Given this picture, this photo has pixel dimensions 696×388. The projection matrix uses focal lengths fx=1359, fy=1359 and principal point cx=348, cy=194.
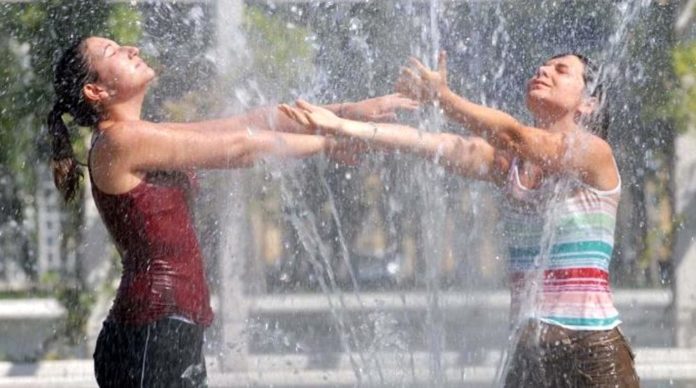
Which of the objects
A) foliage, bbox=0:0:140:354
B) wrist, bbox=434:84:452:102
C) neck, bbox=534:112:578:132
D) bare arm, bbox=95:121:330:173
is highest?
wrist, bbox=434:84:452:102

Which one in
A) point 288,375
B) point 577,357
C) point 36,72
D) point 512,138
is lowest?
point 288,375

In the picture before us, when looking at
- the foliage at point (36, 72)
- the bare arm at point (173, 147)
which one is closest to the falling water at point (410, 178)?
the bare arm at point (173, 147)

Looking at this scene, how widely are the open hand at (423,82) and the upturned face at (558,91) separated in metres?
0.21

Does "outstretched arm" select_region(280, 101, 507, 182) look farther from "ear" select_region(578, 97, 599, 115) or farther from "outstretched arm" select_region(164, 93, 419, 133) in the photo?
"ear" select_region(578, 97, 599, 115)

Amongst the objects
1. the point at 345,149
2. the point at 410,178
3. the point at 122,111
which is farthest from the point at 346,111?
the point at 410,178

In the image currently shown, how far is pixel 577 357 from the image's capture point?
9.37 ft

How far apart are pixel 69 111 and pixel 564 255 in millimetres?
1104

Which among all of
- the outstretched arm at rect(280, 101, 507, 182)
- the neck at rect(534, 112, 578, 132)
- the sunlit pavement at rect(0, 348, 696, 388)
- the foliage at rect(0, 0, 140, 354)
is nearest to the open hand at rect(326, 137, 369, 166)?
the outstretched arm at rect(280, 101, 507, 182)

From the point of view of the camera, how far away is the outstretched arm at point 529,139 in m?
2.86

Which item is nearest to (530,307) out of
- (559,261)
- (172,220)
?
(559,261)

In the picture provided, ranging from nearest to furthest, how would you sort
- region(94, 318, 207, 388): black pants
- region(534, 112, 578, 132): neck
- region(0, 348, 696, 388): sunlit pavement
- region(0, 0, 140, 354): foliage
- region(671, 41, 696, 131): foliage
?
region(94, 318, 207, 388): black pants
region(534, 112, 578, 132): neck
region(0, 348, 696, 388): sunlit pavement
region(0, 0, 140, 354): foliage
region(671, 41, 696, 131): foliage

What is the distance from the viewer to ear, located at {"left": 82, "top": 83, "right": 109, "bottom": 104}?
9.34ft

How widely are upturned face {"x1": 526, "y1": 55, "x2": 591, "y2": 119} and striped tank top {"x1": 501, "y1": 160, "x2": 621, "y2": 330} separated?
0.19 m

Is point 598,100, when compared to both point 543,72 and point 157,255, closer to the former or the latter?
point 543,72
